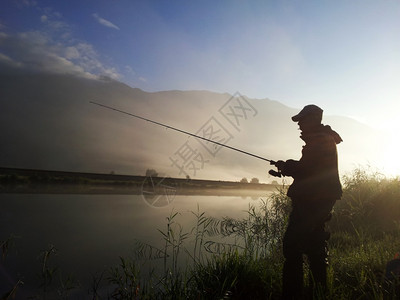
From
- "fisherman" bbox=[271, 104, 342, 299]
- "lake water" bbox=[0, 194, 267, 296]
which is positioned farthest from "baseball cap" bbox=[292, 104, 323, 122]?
"lake water" bbox=[0, 194, 267, 296]

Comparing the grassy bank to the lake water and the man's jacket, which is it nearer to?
the lake water

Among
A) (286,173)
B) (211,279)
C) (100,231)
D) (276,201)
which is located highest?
(286,173)

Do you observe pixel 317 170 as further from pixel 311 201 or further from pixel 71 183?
pixel 71 183

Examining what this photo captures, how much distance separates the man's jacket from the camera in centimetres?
364

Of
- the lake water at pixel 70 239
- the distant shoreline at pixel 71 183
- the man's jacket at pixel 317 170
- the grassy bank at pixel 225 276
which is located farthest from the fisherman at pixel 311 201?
the distant shoreline at pixel 71 183

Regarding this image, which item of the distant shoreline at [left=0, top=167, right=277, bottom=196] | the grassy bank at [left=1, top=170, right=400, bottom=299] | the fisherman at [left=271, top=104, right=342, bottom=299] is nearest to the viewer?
the fisherman at [left=271, top=104, right=342, bottom=299]

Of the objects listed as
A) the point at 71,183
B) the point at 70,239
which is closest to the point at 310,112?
the point at 70,239

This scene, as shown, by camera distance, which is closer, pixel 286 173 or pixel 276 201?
pixel 286 173

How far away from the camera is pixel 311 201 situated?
368cm

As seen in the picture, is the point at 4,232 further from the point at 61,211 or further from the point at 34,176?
the point at 34,176

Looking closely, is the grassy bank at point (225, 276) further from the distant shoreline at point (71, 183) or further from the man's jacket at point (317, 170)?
the distant shoreline at point (71, 183)

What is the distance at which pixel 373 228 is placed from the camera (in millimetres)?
9312

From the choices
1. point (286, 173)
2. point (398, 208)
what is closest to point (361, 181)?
point (398, 208)

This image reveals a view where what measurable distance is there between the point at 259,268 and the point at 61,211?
13.7 metres
